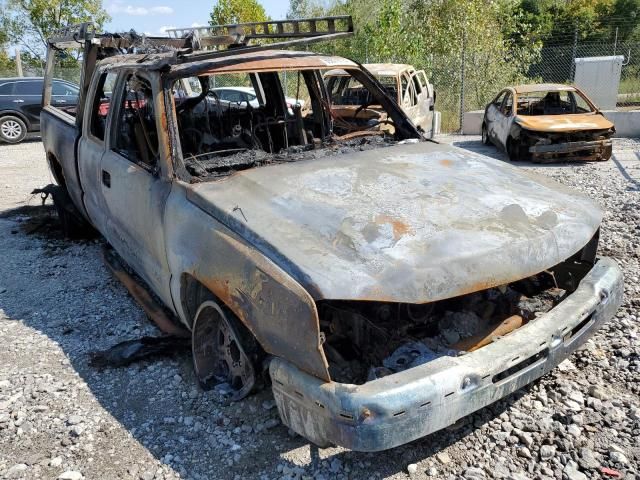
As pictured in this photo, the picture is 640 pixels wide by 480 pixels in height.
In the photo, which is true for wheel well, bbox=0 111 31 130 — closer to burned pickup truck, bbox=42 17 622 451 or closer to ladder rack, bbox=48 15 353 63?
ladder rack, bbox=48 15 353 63

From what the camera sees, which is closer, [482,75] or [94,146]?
[94,146]

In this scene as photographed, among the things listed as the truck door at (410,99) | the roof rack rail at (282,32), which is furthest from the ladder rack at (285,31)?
the truck door at (410,99)

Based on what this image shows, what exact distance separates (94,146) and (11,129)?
1166 centimetres

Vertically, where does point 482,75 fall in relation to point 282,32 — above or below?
below

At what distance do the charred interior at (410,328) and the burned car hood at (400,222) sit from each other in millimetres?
332

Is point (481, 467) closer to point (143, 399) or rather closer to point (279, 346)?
point (279, 346)

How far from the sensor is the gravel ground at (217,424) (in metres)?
2.58

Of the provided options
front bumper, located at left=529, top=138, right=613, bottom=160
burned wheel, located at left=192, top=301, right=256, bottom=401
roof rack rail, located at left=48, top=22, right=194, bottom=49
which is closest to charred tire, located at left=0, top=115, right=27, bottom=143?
roof rack rail, located at left=48, top=22, right=194, bottom=49

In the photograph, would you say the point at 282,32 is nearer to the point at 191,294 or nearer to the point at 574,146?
the point at 191,294

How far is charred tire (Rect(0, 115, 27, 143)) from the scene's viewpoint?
45.8ft

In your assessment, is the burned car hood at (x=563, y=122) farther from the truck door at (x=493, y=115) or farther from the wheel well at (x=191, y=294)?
the wheel well at (x=191, y=294)

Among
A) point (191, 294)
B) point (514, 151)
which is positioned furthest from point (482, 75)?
point (191, 294)

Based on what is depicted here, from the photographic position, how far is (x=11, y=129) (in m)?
14.0

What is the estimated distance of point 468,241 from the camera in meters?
2.50
